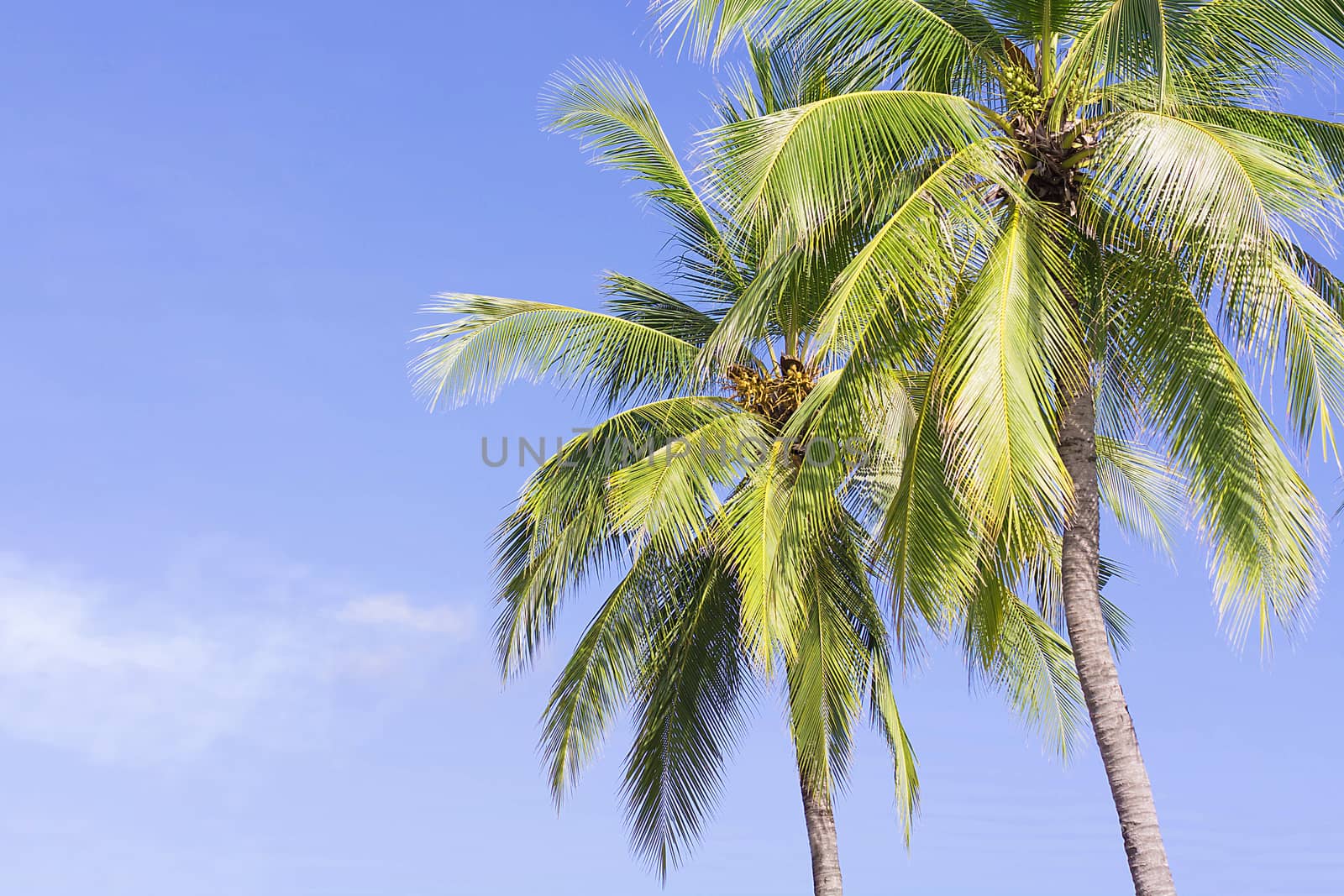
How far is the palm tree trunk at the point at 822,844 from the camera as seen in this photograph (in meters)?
12.0

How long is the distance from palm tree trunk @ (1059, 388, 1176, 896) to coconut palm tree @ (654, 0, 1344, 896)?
2 cm

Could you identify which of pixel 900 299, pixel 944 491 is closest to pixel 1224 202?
pixel 900 299

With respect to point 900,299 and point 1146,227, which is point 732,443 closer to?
point 900,299

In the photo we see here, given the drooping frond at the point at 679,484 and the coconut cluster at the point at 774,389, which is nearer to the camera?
the drooping frond at the point at 679,484

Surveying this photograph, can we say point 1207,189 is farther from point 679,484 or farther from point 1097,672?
point 679,484

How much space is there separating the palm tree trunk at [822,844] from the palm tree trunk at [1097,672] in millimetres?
4099

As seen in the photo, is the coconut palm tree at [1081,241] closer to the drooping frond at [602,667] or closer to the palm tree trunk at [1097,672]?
the palm tree trunk at [1097,672]

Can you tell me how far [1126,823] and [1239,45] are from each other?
17.5ft

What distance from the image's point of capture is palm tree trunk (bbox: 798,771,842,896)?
39.4ft

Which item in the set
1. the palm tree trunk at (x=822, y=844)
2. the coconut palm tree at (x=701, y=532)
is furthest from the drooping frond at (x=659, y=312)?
the palm tree trunk at (x=822, y=844)

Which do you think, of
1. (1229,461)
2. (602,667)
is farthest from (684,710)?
(1229,461)

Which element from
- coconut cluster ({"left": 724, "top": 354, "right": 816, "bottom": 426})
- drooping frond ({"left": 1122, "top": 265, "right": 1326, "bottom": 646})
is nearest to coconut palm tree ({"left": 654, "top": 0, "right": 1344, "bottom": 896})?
drooping frond ({"left": 1122, "top": 265, "right": 1326, "bottom": 646})

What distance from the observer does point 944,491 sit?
9047 millimetres

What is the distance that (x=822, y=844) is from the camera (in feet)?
39.6
